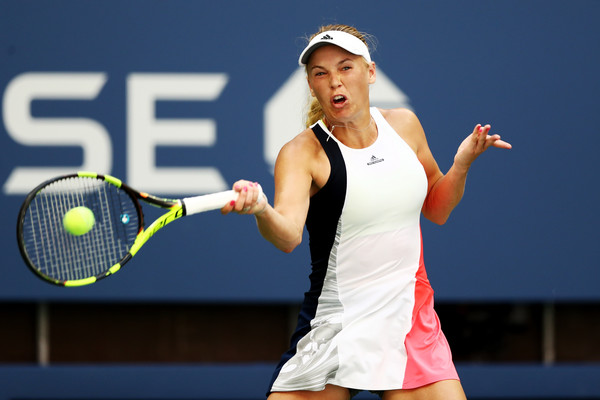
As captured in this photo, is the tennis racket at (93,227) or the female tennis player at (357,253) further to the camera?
the female tennis player at (357,253)

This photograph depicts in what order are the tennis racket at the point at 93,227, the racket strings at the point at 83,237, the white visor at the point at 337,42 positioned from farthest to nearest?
the racket strings at the point at 83,237, the white visor at the point at 337,42, the tennis racket at the point at 93,227

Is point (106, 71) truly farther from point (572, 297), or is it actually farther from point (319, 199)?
point (572, 297)

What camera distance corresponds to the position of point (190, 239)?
15.1 feet

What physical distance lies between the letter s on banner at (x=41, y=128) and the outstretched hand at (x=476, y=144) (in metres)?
2.43

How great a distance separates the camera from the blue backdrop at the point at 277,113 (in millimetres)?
4574

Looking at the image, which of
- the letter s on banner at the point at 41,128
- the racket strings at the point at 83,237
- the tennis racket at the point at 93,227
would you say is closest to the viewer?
the tennis racket at the point at 93,227

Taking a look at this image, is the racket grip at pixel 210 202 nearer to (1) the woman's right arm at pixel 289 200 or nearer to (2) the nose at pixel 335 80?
(1) the woman's right arm at pixel 289 200

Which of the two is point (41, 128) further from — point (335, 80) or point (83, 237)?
point (335, 80)

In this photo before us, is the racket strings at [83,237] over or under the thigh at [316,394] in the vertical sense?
over

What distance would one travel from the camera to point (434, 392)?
2.54 m

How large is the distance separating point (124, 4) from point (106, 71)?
36cm

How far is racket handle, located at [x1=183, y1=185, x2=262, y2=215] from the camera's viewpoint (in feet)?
7.38

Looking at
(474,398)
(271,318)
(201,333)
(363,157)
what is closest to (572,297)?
(474,398)

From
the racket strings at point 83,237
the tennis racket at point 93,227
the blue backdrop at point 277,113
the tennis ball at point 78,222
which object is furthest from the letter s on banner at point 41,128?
the tennis ball at point 78,222
